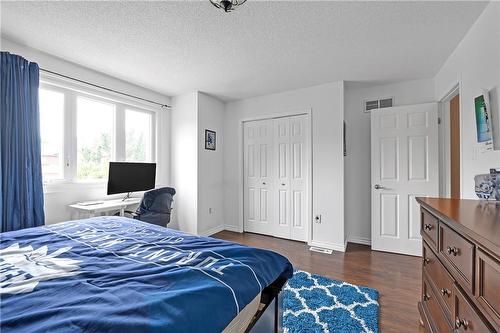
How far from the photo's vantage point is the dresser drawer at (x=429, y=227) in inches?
51.4

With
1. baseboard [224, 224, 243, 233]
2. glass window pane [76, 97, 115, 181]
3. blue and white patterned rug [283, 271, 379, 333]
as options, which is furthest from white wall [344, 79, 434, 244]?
glass window pane [76, 97, 115, 181]

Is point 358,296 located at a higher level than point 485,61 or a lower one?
lower

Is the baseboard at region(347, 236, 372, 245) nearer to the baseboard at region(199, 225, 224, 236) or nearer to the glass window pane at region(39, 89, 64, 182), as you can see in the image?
the baseboard at region(199, 225, 224, 236)

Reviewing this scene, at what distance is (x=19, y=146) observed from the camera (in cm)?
223

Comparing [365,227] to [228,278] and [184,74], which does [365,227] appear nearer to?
[228,278]

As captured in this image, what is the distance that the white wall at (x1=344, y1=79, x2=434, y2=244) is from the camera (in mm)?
3520

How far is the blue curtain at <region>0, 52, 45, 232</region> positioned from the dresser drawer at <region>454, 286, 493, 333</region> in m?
3.34

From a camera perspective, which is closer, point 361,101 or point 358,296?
point 358,296

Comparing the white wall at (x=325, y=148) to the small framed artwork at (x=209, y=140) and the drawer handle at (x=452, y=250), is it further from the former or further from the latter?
the drawer handle at (x=452, y=250)

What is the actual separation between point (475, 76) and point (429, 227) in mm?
1448

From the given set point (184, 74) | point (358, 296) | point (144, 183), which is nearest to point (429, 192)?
point (358, 296)

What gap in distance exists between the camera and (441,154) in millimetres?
2984

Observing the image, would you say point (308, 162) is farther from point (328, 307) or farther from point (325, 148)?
point (328, 307)

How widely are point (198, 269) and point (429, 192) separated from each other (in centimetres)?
324
